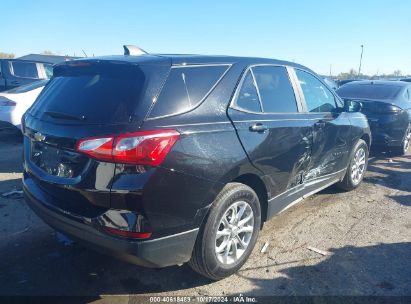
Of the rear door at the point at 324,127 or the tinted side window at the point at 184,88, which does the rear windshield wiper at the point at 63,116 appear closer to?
the tinted side window at the point at 184,88

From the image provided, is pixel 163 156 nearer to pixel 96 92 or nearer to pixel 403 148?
pixel 96 92

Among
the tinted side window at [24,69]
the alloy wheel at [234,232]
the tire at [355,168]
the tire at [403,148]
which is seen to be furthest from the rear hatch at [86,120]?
the tinted side window at [24,69]

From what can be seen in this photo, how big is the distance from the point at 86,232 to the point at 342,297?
81.5 inches

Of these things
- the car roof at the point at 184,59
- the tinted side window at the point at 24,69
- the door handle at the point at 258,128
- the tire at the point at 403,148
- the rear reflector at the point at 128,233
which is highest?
the car roof at the point at 184,59

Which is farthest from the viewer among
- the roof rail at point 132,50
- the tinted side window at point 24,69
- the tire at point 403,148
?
the tinted side window at point 24,69

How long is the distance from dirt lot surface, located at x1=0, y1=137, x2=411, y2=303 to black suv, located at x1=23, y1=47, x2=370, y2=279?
30cm

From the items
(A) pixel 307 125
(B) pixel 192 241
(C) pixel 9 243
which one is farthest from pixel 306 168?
(C) pixel 9 243

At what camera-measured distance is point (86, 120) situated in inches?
102

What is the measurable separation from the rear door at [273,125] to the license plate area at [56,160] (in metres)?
1.26

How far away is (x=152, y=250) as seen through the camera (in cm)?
251

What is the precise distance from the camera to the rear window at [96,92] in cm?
256

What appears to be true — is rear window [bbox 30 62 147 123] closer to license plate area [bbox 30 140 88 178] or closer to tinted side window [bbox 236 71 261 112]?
license plate area [bbox 30 140 88 178]

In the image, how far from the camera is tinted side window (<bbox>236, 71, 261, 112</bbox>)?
3195mm

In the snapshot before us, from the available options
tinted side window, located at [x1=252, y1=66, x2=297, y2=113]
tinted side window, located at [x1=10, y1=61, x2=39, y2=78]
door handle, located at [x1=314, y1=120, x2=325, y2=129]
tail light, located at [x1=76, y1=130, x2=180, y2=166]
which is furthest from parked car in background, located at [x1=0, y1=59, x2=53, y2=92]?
tail light, located at [x1=76, y1=130, x2=180, y2=166]
